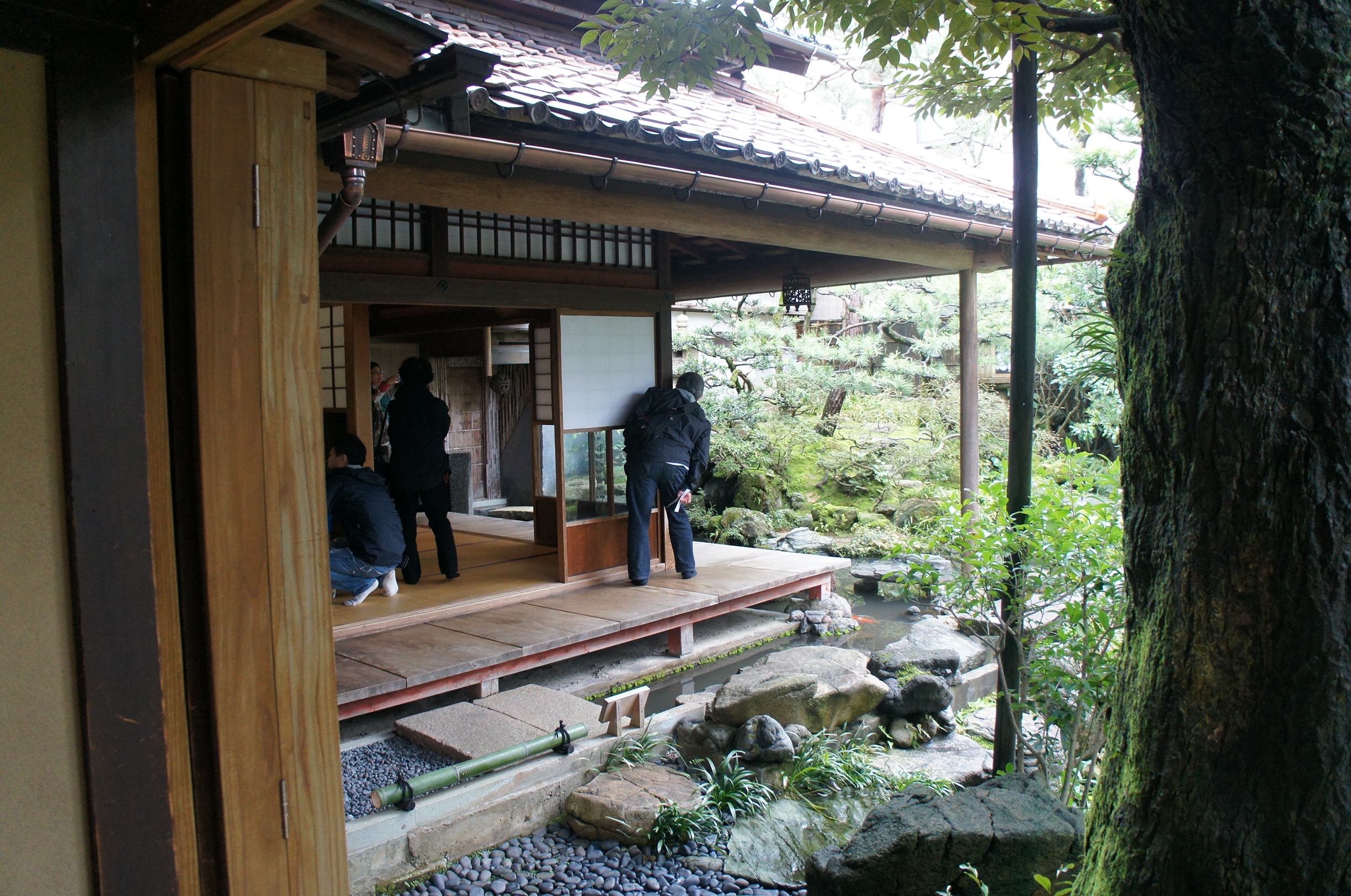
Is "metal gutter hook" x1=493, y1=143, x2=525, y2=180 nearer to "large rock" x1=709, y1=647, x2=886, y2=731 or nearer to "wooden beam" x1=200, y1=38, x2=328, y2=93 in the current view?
"wooden beam" x1=200, y1=38, x2=328, y2=93

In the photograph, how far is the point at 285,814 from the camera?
2.04 metres

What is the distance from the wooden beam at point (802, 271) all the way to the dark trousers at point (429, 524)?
3.66 metres

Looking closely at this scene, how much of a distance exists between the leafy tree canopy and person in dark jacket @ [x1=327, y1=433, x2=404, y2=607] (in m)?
3.31

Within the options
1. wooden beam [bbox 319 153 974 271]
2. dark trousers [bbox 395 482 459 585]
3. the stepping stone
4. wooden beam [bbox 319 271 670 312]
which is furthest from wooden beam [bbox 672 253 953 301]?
the stepping stone

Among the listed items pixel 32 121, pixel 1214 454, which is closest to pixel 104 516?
pixel 32 121

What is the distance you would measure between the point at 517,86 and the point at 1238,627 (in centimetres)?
376

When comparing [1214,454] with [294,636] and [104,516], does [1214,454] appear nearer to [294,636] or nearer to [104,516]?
[294,636]

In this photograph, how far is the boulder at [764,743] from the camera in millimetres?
4430

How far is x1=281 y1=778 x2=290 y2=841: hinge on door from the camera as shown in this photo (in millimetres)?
2033

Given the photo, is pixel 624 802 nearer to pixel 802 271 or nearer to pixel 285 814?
pixel 285 814

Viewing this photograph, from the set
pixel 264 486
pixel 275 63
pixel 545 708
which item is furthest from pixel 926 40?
pixel 545 708

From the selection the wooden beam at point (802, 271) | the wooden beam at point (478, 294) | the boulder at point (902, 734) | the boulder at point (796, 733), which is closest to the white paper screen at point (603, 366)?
the wooden beam at point (478, 294)

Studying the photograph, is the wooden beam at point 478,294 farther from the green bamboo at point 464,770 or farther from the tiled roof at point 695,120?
the green bamboo at point 464,770

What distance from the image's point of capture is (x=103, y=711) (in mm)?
1764
